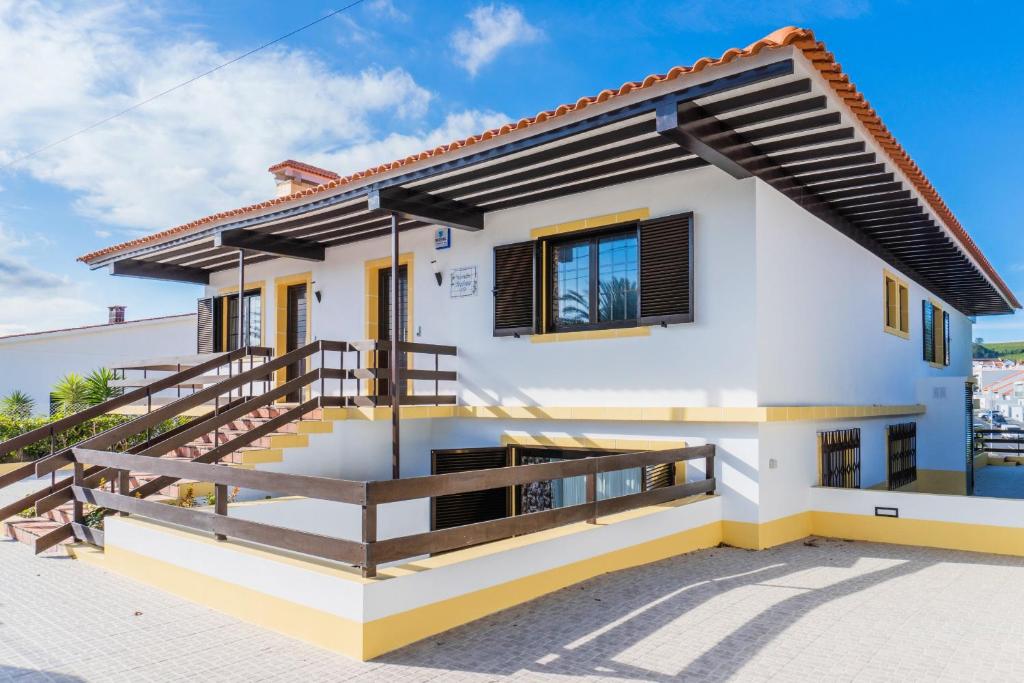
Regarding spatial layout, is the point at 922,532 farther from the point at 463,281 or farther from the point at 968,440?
the point at 968,440

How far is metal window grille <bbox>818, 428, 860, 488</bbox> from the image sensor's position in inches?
353

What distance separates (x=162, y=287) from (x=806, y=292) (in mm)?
12163

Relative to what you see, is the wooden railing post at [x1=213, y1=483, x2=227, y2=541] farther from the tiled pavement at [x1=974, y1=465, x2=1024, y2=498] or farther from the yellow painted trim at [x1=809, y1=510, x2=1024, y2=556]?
the tiled pavement at [x1=974, y1=465, x2=1024, y2=498]

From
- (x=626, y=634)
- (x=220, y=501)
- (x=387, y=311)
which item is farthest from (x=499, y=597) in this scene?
(x=387, y=311)

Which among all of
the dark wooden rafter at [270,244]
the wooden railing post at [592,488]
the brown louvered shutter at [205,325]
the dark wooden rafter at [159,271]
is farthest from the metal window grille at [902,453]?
the dark wooden rafter at [159,271]

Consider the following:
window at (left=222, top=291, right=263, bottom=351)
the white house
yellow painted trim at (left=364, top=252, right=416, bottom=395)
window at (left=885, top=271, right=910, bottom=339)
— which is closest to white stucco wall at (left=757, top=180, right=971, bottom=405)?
the white house

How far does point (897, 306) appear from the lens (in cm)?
1266

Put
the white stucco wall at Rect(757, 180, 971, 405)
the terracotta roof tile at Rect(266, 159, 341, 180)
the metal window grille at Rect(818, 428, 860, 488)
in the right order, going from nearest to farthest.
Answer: the white stucco wall at Rect(757, 180, 971, 405) < the metal window grille at Rect(818, 428, 860, 488) < the terracotta roof tile at Rect(266, 159, 341, 180)

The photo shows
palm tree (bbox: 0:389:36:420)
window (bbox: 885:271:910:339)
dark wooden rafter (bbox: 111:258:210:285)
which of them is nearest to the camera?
window (bbox: 885:271:910:339)

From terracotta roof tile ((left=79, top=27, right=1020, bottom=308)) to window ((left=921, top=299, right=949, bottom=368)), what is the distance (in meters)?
4.24

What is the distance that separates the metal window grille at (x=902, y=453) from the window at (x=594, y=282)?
5.70 meters

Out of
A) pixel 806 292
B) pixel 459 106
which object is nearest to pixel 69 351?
pixel 459 106

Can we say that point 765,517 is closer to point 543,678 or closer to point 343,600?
point 543,678

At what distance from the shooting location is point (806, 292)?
884 centimetres
